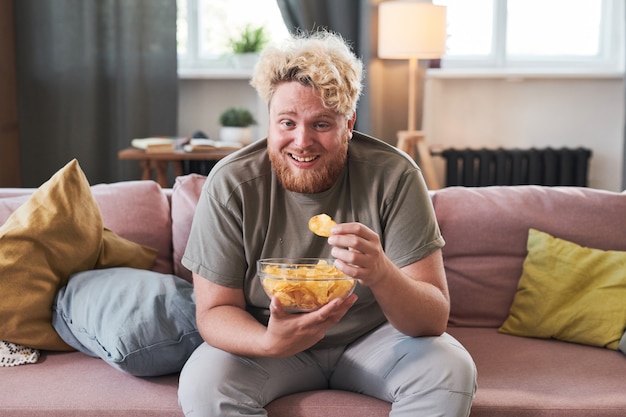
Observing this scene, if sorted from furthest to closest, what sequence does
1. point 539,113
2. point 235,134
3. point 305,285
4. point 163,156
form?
1. point 539,113
2. point 235,134
3. point 163,156
4. point 305,285

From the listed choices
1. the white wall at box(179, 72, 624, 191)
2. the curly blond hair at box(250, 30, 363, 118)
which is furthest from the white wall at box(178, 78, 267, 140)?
the curly blond hair at box(250, 30, 363, 118)

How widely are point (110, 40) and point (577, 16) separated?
2.71 metres

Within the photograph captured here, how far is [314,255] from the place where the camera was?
1.86 m

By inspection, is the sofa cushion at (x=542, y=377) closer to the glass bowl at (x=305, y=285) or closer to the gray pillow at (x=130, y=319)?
the glass bowl at (x=305, y=285)

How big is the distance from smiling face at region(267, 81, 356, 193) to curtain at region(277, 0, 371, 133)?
2681 mm

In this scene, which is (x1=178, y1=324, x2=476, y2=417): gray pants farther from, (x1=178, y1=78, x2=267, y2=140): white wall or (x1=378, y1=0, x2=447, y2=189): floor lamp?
(x1=178, y1=78, x2=267, y2=140): white wall

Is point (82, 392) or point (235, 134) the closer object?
point (82, 392)

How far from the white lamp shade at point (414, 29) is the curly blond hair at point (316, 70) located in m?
2.29

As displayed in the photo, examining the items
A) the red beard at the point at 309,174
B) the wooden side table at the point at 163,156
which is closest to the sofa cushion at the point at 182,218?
the red beard at the point at 309,174

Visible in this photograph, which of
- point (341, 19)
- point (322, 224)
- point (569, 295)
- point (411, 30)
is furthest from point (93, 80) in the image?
point (322, 224)

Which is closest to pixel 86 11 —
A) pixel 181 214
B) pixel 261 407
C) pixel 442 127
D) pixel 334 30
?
pixel 334 30

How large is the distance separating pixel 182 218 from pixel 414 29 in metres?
2.20

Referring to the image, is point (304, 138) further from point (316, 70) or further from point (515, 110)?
point (515, 110)

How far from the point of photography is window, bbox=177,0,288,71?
4.82m
